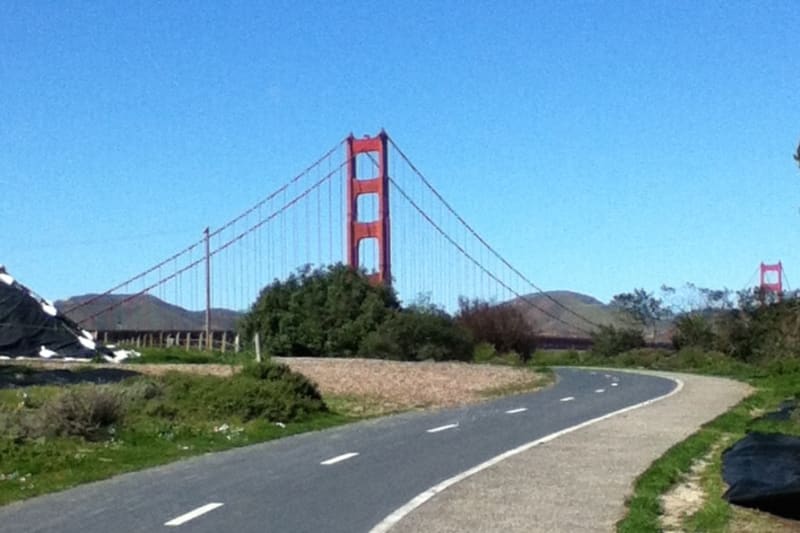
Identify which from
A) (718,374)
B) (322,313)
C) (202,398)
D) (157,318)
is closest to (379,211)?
(322,313)

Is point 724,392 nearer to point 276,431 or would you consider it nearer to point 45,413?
point 276,431

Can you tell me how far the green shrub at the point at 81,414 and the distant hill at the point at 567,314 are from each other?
2398 inches

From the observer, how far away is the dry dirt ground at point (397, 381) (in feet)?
95.7

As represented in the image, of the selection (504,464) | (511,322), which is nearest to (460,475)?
(504,464)

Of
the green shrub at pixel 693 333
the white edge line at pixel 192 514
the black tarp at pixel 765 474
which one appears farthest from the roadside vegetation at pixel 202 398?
the green shrub at pixel 693 333

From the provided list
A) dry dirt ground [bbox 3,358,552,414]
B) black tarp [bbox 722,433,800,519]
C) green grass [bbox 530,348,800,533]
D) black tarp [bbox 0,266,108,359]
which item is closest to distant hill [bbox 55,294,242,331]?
black tarp [bbox 0,266,108,359]

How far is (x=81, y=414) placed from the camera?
63.0 ft

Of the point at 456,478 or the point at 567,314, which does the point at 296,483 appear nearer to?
the point at 456,478

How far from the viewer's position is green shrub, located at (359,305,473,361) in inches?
2226

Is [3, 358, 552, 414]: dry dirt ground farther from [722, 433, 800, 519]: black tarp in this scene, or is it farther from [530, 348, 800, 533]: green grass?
[722, 433, 800, 519]: black tarp

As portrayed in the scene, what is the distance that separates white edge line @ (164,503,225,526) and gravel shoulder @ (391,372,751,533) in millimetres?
2022

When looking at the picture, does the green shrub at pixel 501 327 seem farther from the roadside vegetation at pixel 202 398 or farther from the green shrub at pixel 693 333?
the roadside vegetation at pixel 202 398

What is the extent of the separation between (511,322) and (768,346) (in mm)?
60058

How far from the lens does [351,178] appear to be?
2662 inches
